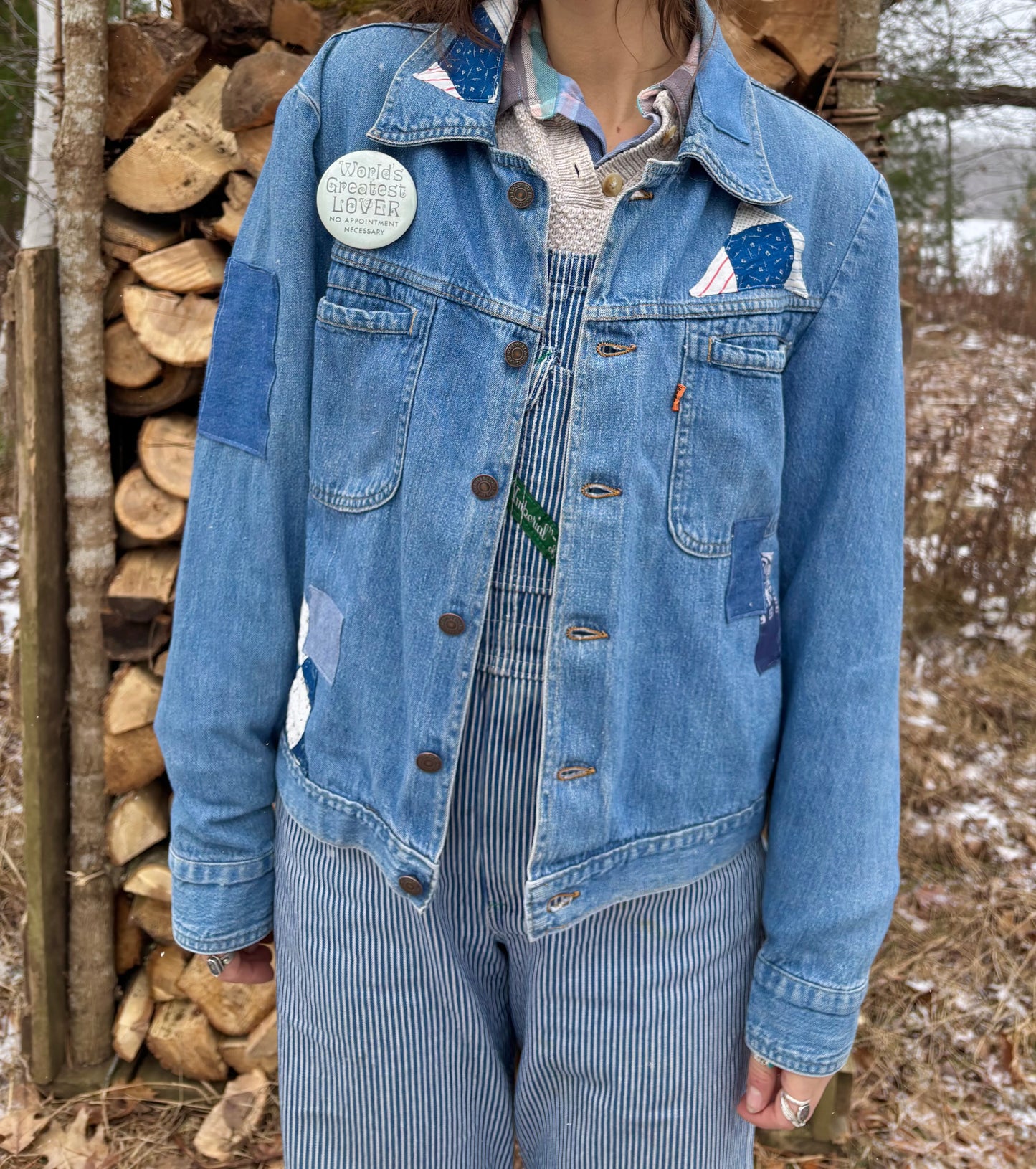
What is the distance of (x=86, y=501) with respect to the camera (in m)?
2.00

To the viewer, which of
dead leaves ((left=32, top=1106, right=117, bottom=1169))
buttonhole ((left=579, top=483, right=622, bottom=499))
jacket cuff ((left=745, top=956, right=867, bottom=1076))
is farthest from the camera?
dead leaves ((left=32, top=1106, right=117, bottom=1169))

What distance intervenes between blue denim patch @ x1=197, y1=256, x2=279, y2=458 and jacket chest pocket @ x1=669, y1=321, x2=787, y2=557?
0.41 meters

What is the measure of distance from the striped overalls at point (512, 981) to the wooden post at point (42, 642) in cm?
108

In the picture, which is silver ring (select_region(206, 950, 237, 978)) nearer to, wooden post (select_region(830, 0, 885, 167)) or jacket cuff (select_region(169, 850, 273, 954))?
jacket cuff (select_region(169, 850, 273, 954))

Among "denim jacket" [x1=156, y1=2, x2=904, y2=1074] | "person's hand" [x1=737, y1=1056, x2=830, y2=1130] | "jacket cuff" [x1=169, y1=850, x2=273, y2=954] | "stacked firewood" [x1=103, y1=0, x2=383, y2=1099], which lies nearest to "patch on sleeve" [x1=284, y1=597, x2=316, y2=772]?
"denim jacket" [x1=156, y1=2, x2=904, y2=1074]

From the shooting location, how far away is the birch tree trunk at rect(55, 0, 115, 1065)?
5.94 feet

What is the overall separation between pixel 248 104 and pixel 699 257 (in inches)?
43.2

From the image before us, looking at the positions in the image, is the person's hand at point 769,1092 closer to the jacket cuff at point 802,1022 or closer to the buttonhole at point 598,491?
the jacket cuff at point 802,1022

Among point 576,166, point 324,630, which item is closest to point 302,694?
point 324,630

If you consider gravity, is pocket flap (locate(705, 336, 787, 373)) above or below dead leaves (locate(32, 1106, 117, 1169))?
above

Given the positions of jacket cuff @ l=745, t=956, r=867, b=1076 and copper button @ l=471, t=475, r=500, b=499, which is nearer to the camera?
copper button @ l=471, t=475, r=500, b=499

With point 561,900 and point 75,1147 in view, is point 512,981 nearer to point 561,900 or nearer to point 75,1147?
point 561,900

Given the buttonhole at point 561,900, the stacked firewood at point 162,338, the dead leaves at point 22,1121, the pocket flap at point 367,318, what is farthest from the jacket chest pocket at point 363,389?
the dead leaves at point 22,1121

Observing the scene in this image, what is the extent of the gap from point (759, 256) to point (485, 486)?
0.36 metres
